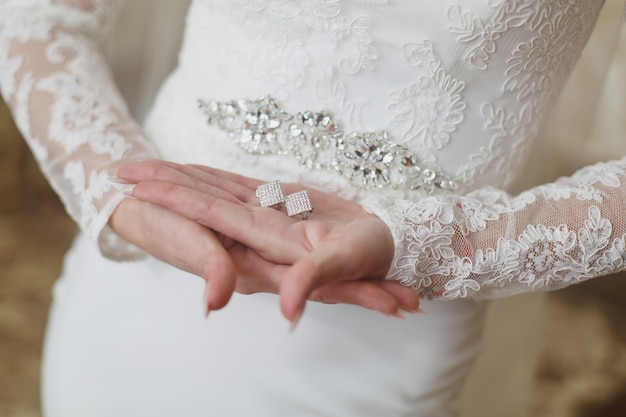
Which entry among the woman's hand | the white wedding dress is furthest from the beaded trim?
the woman's hand

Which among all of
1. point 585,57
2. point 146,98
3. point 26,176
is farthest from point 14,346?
point 585,57

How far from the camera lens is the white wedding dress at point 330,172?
2.50 ft

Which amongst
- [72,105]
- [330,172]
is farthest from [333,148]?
[72,105]

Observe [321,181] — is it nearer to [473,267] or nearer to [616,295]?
[473,267]

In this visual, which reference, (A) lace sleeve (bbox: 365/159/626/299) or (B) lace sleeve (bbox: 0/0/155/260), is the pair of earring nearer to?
(A) lace sleeve (bbox: 365/159/626/299)

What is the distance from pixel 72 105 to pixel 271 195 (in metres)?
0.38

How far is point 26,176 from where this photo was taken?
2.53m

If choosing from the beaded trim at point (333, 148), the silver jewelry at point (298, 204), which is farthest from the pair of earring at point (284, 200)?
the beaded trim at point (333, 148)

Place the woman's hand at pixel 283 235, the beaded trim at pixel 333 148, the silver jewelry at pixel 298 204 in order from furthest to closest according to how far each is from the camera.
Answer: the beaded trim at pixel 333 148
the silver jewelry at pixel 298 204
the woman's hand at pixel 283 235

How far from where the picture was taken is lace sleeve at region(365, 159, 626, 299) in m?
0.74

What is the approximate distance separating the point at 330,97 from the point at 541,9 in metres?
0.27

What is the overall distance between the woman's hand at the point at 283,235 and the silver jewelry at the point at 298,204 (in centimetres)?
2

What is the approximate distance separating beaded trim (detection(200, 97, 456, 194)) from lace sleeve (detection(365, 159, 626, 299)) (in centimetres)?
9

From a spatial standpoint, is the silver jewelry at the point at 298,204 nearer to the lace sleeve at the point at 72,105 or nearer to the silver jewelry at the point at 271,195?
the silver jewelry at the point at 271,195
